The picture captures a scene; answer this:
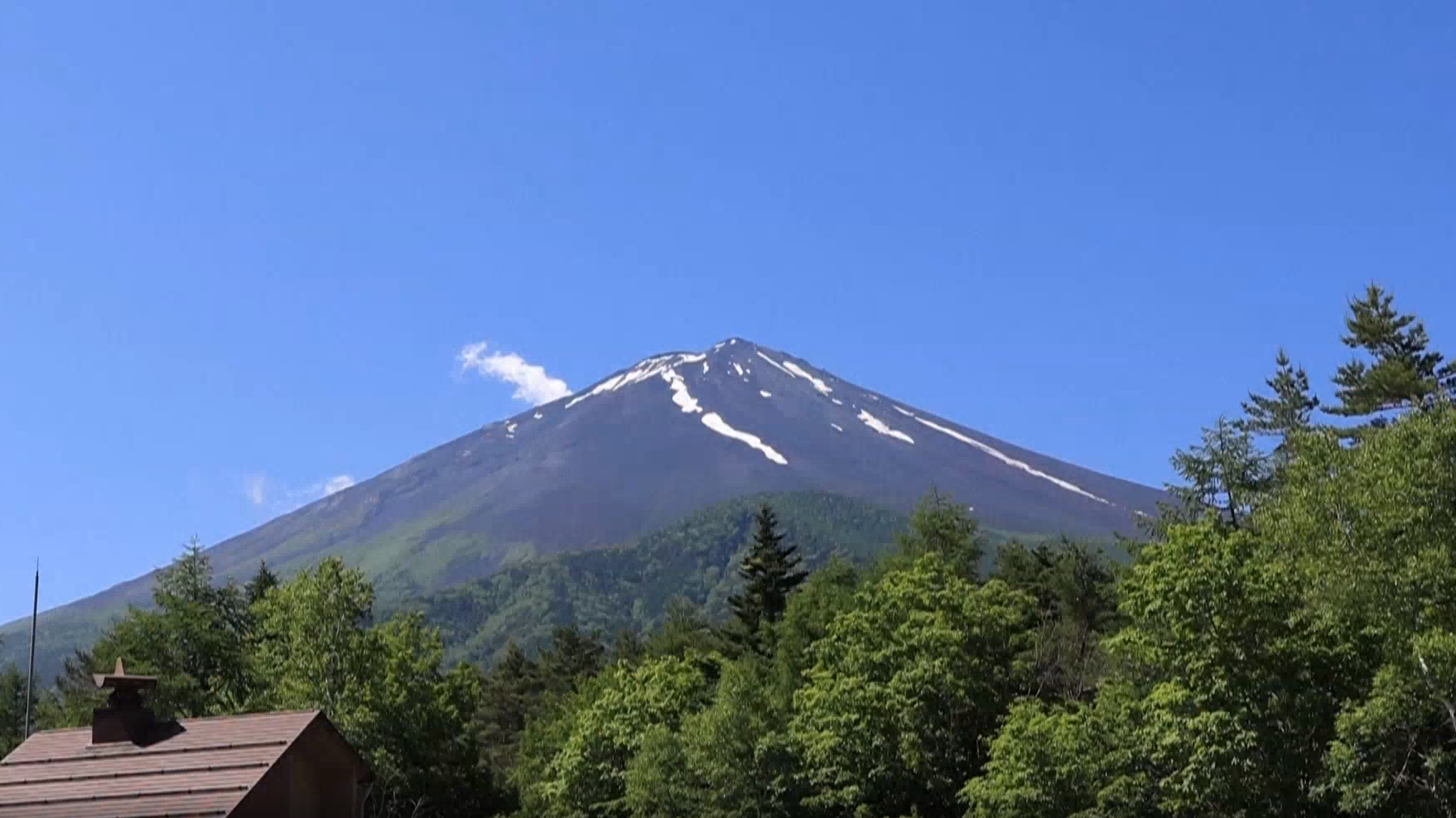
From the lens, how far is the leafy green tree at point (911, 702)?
172 feet

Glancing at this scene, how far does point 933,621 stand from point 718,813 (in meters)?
10.6

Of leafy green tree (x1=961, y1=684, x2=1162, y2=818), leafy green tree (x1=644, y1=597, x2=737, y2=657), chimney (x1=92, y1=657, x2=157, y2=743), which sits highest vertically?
leafy green tree (x1=644, y1=597, x2=737, y2=657)

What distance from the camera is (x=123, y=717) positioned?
116 feet

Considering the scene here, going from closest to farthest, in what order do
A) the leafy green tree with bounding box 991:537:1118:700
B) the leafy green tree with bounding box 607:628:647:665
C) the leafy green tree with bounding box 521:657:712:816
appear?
the leafy green tree with bounding box 991:537:1118:700 < the leafy green tree with bounding box 521:657:712:816 < the leafy green tree with bounding box 607:628:647:665

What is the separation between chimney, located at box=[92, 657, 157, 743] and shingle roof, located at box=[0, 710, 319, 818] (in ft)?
0.92

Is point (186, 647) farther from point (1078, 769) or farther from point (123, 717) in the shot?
point (1078, 769)

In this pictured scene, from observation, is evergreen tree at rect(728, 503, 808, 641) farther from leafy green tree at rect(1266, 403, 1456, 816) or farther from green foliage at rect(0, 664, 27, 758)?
leafy green tree at rect(1266, 403, 1456, 816)

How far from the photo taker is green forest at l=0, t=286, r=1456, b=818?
122 feet

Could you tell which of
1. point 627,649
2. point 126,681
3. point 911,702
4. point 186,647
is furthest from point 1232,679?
point 627,649

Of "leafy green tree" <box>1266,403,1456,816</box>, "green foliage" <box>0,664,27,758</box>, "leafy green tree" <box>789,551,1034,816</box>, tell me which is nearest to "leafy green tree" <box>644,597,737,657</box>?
"leafy green tree" <box>789,551,1034,816</box>

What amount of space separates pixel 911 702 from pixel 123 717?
26686 millimetres

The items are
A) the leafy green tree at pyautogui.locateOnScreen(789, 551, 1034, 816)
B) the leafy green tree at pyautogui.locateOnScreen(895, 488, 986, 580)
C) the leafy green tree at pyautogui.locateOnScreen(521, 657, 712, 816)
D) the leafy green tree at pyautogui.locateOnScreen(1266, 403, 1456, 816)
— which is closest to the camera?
the leafy green tree at pyautogui.locateOnScreen(1266, 403, 1456, 816)

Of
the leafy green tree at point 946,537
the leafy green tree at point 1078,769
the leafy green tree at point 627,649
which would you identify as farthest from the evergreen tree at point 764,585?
the leafy green tree at point 1078,769

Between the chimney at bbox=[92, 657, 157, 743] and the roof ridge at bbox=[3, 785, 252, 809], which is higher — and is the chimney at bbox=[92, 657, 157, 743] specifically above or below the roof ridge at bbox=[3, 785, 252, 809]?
above
